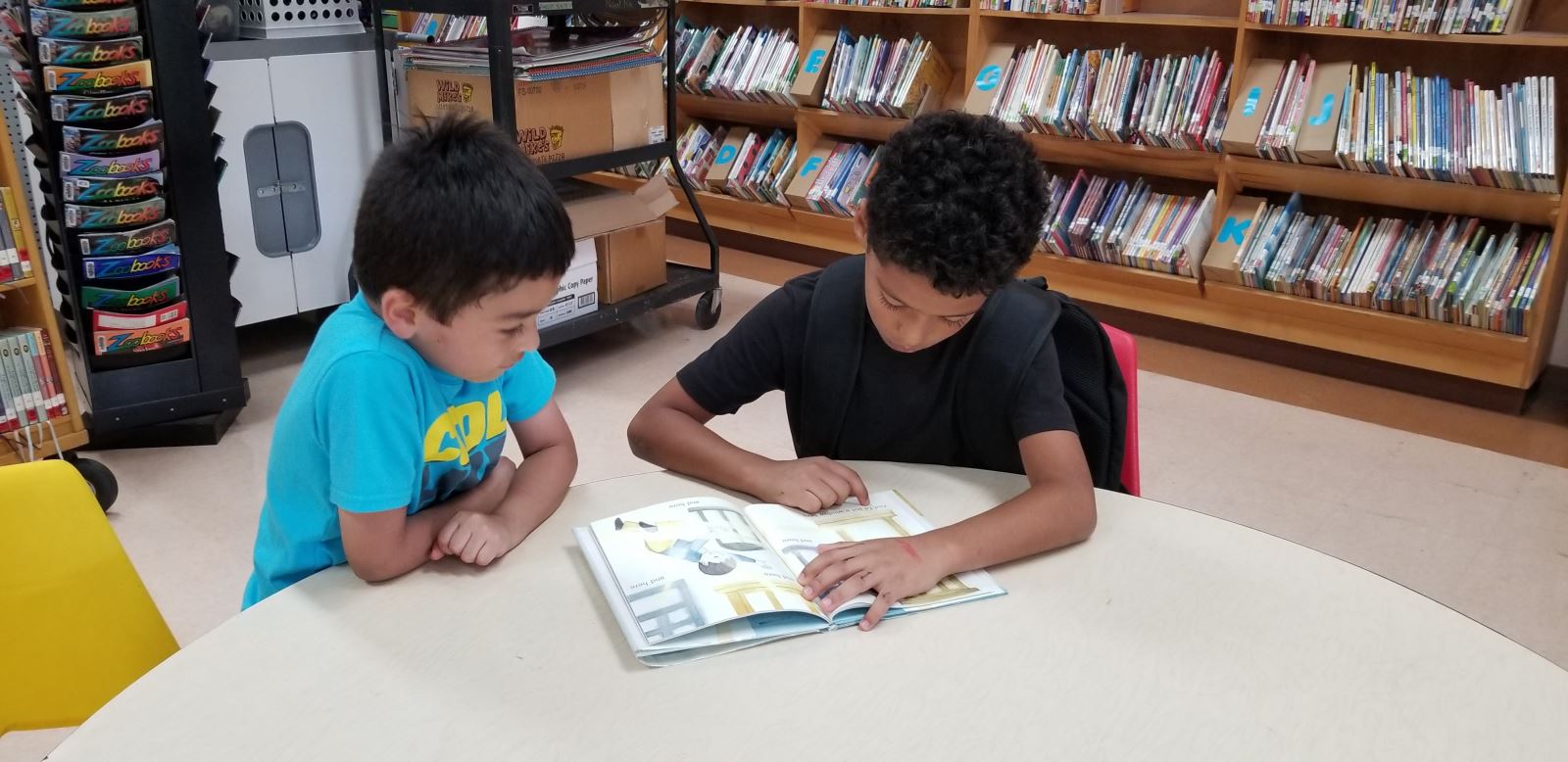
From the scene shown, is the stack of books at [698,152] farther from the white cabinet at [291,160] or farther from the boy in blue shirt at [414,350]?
the boy in blue shirt at [414,350]

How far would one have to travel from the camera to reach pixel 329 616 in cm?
102

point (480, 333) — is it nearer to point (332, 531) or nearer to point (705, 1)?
point (332, 531)

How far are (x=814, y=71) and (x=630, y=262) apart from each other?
116cm

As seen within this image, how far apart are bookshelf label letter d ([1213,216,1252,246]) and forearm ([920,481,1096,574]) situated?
2552mm

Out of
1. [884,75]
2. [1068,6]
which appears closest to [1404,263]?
[1068,6]

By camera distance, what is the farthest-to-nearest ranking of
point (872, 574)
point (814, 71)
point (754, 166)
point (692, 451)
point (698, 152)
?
1. point (698, 152)
2. point (754, 166)
3. point (814, 71)
4. point (692, 451)
5. point (872, 574)

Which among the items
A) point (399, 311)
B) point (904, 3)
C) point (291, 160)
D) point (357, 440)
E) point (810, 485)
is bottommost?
point (291, 160)

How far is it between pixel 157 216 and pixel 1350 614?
8.68 ft

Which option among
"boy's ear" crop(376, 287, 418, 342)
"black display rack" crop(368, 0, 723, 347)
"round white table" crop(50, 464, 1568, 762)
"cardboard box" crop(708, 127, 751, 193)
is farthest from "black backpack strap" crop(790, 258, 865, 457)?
"cardboard box" crop(708, 127, 751, 193)

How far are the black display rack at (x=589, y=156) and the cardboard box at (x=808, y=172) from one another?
24.1 inches

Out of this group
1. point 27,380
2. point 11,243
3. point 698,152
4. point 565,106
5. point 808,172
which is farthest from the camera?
point 698,152

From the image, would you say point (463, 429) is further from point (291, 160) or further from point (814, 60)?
point (814, 60)

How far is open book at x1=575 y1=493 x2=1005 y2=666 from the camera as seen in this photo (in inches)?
39.6

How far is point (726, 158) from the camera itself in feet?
15.1
